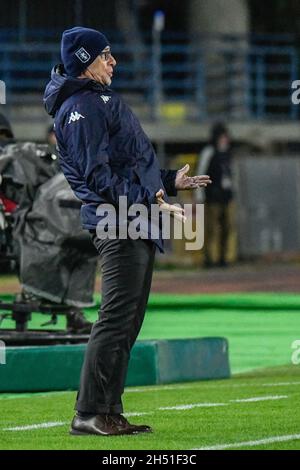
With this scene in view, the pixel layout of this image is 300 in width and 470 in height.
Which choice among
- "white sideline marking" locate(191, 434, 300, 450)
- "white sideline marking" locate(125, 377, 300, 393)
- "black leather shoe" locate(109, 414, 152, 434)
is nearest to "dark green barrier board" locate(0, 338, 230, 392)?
"white sideline marking" locate(125, 377, 300, 393)

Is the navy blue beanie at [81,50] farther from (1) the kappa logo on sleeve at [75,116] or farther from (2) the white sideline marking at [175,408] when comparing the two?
(2) the white sideline marking at [175,408]

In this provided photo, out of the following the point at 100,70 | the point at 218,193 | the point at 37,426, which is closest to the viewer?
the point at 100,70

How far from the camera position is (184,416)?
945 cm

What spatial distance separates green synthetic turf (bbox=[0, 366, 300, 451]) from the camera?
322 inches

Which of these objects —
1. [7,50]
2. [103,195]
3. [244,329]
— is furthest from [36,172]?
[7,50]

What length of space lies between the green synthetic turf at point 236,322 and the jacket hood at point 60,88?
508 cm

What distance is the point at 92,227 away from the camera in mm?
8484

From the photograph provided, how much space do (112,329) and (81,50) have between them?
1.42 m

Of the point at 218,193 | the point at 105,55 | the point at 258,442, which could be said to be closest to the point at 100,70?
the point at 105,55

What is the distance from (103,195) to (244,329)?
810 cm

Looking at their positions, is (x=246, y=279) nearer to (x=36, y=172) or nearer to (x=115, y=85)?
(x=115, y=85)

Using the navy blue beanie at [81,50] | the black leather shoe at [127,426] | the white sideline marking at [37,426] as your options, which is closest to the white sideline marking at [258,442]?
the black leather shoe at [127,426]

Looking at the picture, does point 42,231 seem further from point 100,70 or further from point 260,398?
point 100,70

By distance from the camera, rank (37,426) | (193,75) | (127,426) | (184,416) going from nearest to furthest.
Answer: (127,426) → (37,426) → (184,416) → (193,75)
